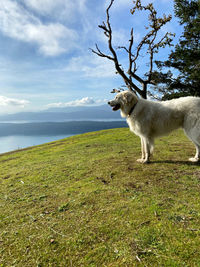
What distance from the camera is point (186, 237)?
2588 millimetres

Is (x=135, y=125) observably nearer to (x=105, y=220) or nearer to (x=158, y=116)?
(x=158, y=116)

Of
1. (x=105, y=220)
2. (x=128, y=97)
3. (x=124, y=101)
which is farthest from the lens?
(x=124, y=101)

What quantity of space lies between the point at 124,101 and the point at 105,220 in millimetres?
4870

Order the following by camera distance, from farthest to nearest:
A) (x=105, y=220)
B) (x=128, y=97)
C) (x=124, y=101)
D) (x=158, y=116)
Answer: (x=124, y=101) < (x=128, y=97) < (x=158, y=116) < (x=105, y=220)

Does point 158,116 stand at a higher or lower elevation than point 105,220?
higher

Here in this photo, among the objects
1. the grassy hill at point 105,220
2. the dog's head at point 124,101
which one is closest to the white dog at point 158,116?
the dog's head at point 124,101

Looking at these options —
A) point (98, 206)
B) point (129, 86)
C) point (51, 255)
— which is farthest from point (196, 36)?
point (51, 255)

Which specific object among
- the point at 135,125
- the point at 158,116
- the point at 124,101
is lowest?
the point at 135,125

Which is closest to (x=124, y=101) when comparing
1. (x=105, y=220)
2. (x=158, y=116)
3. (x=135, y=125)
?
(x=135, y=125)

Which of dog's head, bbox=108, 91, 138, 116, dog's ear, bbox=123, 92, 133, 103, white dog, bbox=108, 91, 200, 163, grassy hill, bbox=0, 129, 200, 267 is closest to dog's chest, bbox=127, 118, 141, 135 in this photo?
white dog, bbox=108, 91, 200, 163

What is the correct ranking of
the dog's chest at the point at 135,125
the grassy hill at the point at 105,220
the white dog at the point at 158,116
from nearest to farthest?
1. the grassy hill at the point at 105,220
2. the white dog at the point at 158,116
3. the dog's chest at the point at 135,125

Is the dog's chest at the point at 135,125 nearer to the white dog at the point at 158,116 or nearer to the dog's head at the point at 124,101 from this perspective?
the white dog at the point at 158,116

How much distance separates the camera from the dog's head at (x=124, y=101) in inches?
261

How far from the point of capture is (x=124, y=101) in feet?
22.3
